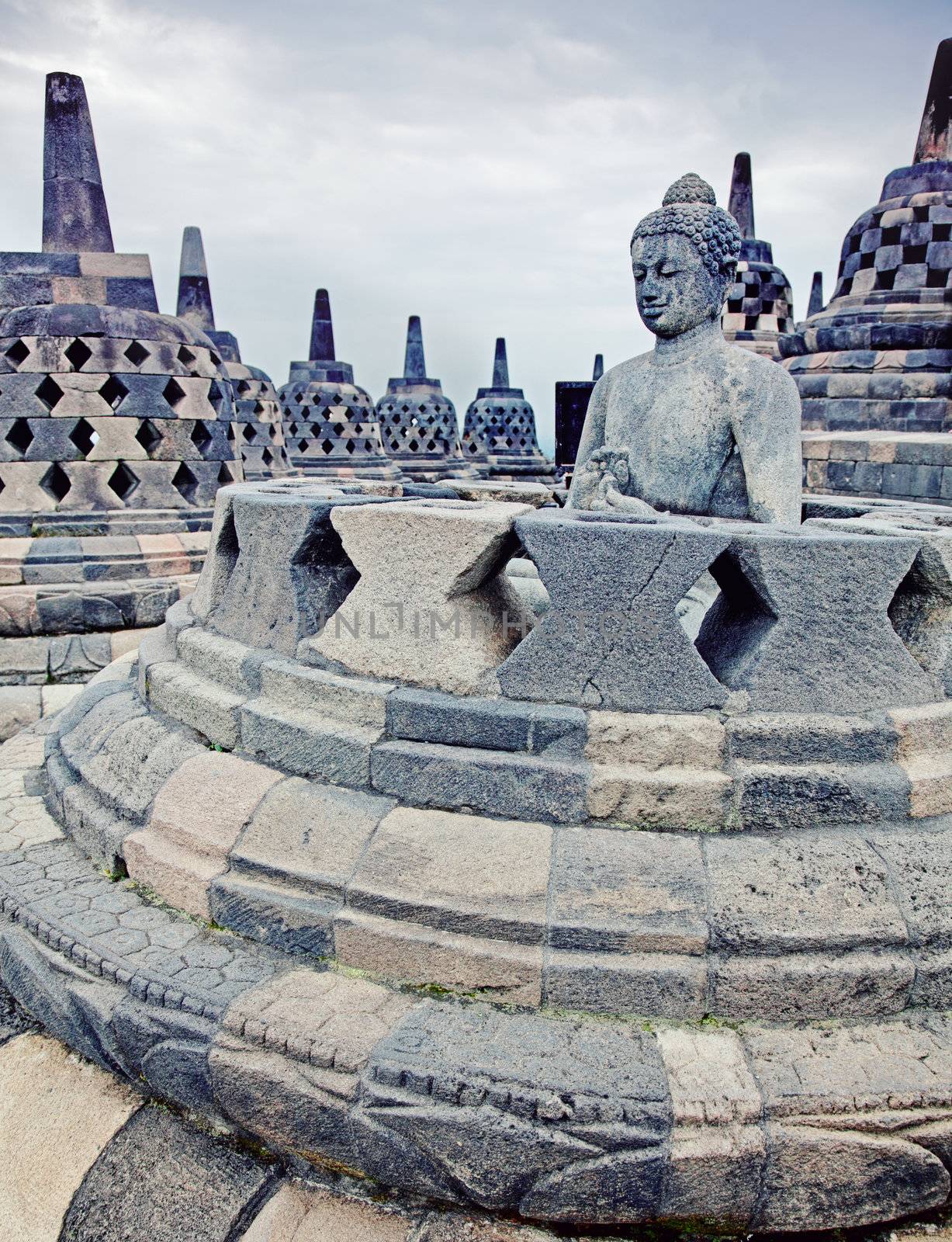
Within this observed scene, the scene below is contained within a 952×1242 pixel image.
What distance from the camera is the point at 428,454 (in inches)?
667

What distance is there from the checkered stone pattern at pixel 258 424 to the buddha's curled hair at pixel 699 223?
7968 millimetres

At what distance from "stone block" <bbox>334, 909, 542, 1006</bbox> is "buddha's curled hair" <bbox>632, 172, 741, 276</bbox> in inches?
88.4

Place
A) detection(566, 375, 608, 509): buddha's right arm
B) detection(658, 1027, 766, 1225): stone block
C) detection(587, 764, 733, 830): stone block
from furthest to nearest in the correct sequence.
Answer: detection(566, 375, 608, 509): buddha's right arm, detection(587, 764, 733, 830): stone block, detection(658, 1027, 766, 1225): stone block

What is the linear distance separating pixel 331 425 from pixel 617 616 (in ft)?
41.5

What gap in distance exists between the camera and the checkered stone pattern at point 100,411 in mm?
5938

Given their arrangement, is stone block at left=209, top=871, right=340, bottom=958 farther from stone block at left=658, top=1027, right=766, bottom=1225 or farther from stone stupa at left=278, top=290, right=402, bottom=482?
stone stupa at left=278, top=290, right=402, bottom=482

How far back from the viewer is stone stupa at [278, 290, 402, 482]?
45.9ft

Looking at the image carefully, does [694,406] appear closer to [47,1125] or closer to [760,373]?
[760,373]

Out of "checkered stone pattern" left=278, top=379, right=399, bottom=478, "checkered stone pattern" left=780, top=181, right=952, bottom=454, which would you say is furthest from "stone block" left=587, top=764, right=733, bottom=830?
"checkered stone pattern" left=278, top=379, right=399, bottom=478

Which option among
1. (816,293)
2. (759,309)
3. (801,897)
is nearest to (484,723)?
(801,897)

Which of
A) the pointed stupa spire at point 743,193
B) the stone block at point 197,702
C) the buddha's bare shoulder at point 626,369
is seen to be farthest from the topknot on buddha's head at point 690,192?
the pointed stupa spire at point 743,193

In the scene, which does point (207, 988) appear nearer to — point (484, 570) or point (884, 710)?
point (484, 570)

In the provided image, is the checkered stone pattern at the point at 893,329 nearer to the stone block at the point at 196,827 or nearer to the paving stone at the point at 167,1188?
the stone block at the point at 196,827

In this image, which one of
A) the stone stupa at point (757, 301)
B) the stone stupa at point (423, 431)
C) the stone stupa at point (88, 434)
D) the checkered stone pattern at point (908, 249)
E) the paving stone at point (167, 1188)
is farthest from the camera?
the stone stupa at point (423, 431)
